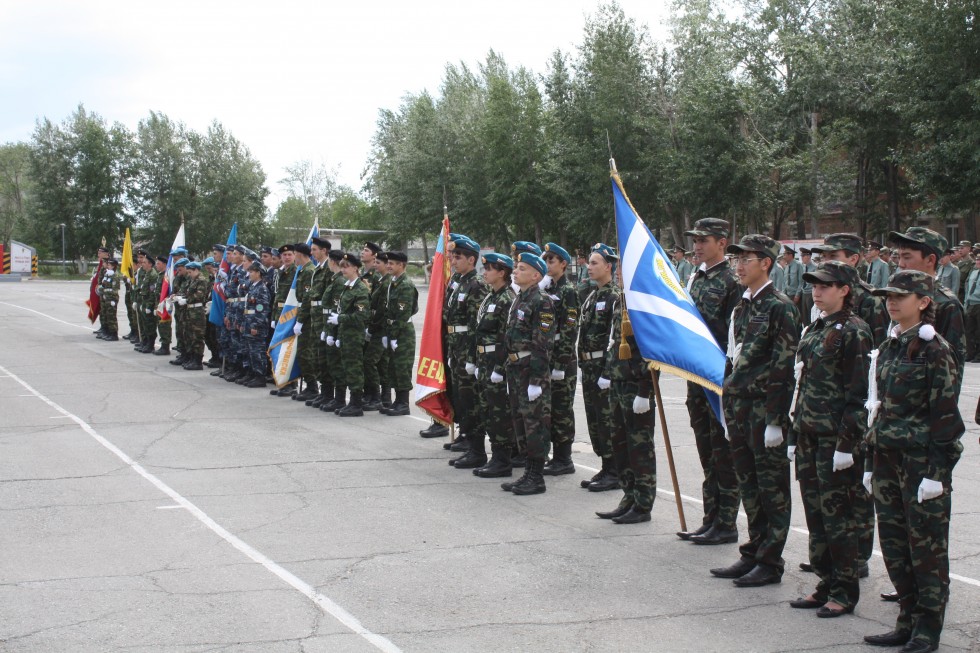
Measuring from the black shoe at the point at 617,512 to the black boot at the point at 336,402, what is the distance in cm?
633

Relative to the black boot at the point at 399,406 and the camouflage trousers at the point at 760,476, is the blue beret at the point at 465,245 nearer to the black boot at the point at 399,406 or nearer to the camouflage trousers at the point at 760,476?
the black boot at the point at 399,406

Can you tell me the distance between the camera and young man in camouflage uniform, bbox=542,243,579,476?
923 cm

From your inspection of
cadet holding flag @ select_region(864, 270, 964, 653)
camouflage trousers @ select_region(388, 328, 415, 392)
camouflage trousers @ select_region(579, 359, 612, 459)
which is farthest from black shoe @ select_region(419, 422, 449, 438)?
cadet holding flag @ select_region(864, 270, 964, 653)

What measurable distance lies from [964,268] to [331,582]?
18.8 metres

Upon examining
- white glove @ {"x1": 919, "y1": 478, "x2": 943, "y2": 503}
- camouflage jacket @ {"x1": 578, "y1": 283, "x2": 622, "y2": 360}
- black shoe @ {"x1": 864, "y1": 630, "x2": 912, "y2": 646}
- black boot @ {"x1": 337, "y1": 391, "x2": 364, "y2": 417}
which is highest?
camouflage jacket @ {"x1": 578, "y1": 283, "x2": 622, "y2": 360}

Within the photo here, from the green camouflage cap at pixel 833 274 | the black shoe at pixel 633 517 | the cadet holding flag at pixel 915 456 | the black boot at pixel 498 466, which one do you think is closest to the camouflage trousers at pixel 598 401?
the black boot at pixel 498 466

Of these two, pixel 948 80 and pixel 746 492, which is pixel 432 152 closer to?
pixel 948 80

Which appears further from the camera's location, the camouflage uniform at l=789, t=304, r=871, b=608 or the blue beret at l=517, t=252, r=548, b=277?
the blue beret at l=517, t=252, r=548, b=277

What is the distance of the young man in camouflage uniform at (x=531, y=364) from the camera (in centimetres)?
841

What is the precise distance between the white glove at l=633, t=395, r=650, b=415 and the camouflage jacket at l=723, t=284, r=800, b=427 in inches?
47.0

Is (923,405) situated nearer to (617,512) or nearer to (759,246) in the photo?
(759,246)

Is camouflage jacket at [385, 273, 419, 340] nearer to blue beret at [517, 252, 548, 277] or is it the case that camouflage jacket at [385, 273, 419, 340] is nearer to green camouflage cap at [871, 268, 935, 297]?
blue beret at [517, 252, 548, 277]

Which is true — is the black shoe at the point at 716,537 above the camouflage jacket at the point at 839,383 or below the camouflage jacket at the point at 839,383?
below

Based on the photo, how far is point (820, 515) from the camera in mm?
5656
